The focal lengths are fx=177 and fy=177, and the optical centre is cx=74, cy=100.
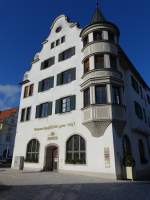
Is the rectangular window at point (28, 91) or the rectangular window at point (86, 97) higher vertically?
the rectangular window at point (28, 91)

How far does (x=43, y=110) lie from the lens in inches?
889

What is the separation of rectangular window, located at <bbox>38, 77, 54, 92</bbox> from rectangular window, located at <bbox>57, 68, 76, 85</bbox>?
146cm

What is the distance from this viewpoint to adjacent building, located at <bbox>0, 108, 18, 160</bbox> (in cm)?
4652

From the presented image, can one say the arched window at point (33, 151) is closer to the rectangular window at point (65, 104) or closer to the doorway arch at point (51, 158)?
the doorway arch at point (51, 158)

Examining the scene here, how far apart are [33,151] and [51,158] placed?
264cm

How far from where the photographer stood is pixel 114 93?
17.3 meters

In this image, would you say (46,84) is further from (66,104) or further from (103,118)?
(103,118)

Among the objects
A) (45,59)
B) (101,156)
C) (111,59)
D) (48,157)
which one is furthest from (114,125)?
(45,59)

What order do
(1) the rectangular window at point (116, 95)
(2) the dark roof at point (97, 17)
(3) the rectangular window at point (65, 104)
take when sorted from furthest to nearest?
(2) the dark roof at point (97, 17) < (3) the rectangular window at point (65, 104) < (1) the rectangular window at point (116, 95)

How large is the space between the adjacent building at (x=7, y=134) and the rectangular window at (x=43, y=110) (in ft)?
92.3

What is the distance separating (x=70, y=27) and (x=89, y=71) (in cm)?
944

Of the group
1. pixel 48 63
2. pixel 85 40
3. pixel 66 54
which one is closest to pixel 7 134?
pixel 48 63

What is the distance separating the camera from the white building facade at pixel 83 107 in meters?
16.1

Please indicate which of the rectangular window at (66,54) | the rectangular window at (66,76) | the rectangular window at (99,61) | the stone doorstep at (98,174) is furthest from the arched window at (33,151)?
the rectangular window at (99,61)
